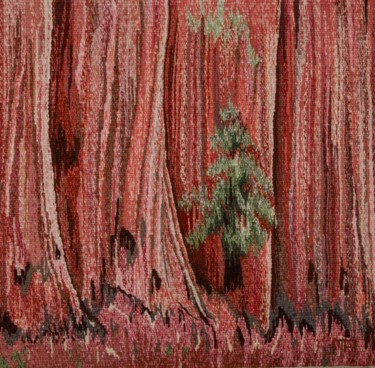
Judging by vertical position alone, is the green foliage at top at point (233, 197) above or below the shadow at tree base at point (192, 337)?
above

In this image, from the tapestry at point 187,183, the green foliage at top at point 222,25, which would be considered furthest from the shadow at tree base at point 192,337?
the green foliage at top at point 222,25

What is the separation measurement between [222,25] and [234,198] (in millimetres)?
119

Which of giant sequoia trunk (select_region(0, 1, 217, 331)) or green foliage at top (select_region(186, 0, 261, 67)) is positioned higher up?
green foliage at top (select_region(186, 0, 261, 67))

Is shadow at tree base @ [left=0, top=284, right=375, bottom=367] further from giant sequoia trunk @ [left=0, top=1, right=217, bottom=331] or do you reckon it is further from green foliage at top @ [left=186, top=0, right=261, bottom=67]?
green foliage at top @ [left=186, top=0, right=261, bottom=67]

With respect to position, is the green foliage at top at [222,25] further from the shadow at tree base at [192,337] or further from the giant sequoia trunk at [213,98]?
the shadow at tree base at [192,337]

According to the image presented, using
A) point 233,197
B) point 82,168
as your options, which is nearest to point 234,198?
point 233,197

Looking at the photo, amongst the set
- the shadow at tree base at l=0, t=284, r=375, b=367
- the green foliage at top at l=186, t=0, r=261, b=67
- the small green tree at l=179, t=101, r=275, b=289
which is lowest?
the shadow at tree base at l=0, t=284, r=375, b=367

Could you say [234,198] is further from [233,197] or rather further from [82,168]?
[82,168]

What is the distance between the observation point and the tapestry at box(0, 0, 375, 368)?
1.23ft

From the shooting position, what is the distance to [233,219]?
38 cm

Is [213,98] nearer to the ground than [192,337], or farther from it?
farther from it

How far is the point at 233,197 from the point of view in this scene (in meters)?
0.38

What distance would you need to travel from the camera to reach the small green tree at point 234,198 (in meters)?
0.38

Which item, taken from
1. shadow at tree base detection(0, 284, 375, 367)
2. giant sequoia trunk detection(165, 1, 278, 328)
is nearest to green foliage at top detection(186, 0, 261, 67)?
giant sequoia trunk detection(165, 1, 278, 328)
